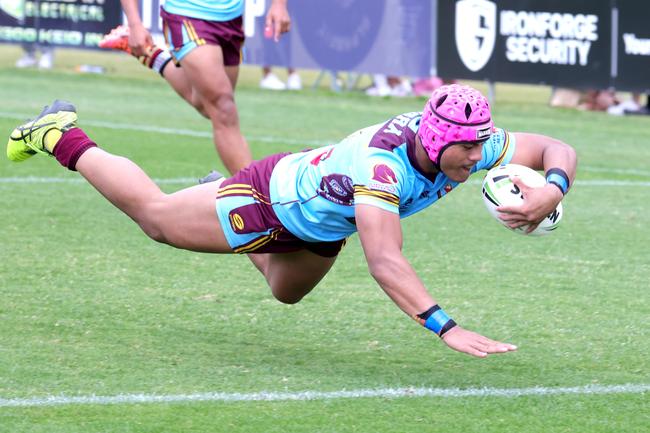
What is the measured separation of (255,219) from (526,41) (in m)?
12.0

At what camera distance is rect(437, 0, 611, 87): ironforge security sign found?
54.7 ft

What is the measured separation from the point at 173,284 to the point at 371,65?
11.5 meters

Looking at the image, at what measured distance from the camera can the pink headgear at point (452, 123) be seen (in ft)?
16.5

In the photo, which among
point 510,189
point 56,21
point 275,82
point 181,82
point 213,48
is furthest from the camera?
point 56,21

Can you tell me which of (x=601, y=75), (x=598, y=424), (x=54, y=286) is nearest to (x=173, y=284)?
(x=54, y=286)

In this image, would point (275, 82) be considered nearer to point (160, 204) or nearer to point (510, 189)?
point (160, 204)

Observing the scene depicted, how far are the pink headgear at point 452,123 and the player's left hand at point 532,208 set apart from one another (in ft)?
1.03

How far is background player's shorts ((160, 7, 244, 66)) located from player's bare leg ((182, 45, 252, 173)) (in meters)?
0.06

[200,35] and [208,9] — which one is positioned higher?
[208,9]

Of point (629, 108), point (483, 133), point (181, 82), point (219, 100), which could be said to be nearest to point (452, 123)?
point (483, 133)

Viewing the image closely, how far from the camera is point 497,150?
18.5ft

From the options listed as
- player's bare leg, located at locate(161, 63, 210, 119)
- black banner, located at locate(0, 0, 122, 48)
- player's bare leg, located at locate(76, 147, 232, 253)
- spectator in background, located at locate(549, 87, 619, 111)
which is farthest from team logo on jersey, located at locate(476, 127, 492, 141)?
black banner, located at locate(0, 0, 122, 48)

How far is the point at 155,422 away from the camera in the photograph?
15.1 feet

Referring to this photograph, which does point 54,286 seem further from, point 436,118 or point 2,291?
point 436,118
